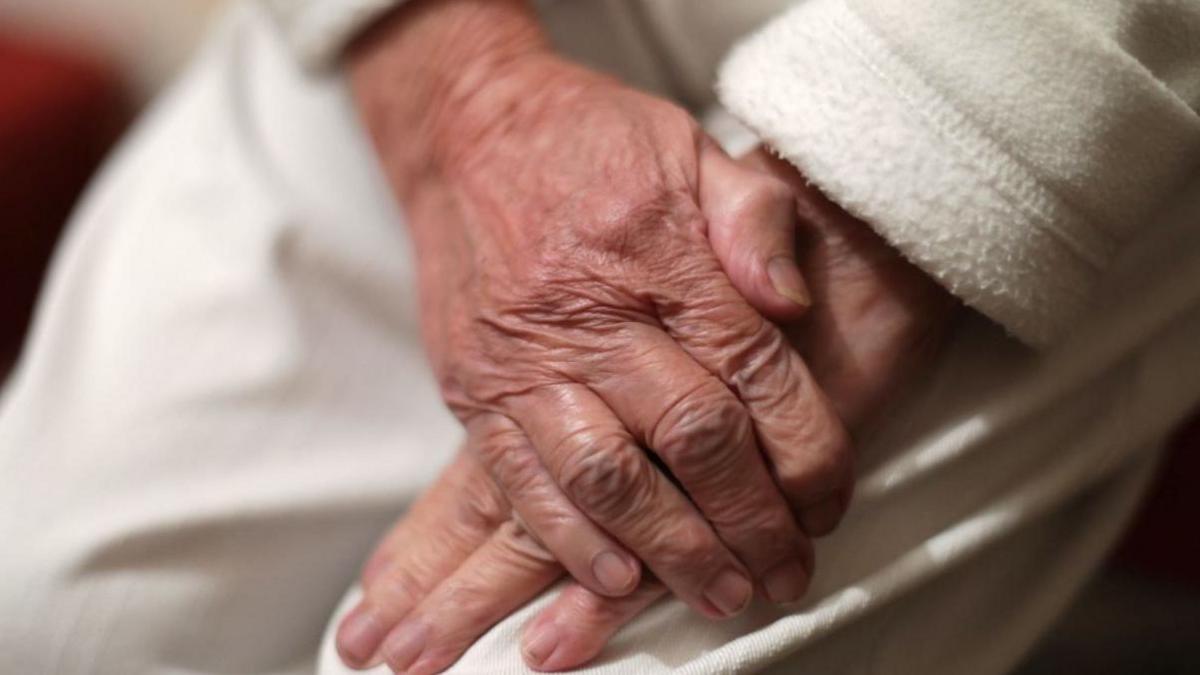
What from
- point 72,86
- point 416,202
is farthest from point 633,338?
point 72,86

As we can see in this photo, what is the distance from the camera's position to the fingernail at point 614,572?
1.45 ft

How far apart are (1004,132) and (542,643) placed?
0.30 meters

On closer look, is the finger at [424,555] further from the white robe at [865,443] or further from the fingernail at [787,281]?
the fingernail at [787,281]

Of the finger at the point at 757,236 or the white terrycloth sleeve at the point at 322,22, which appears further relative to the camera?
the white terrycloth sleeve at the point at 322,22

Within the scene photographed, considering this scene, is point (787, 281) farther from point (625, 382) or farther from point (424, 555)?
point (424, 555)

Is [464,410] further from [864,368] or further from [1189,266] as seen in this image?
[1189,266]

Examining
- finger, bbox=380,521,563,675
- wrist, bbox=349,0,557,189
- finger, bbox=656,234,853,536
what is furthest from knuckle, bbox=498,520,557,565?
wrist, bbox=349,0,557,189

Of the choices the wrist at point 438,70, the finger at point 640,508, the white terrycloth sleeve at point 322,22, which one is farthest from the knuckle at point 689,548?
the white terrycloth sleeve at point 322,22

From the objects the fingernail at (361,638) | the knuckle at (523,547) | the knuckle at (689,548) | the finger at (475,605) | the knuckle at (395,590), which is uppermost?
the knuckle at (689,548)

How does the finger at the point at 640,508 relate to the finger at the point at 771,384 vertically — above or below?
below

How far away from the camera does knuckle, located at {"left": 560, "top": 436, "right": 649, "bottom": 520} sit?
0.43 meters

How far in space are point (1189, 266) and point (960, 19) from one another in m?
0.18

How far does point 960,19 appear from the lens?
44 cm

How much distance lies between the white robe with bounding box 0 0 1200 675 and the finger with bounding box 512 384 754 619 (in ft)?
0.09
